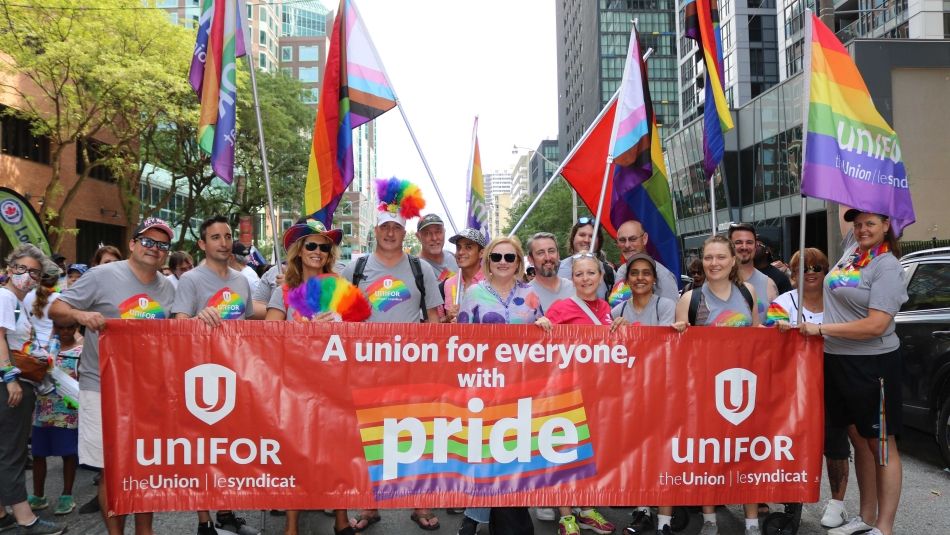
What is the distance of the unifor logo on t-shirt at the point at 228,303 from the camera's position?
4.77m

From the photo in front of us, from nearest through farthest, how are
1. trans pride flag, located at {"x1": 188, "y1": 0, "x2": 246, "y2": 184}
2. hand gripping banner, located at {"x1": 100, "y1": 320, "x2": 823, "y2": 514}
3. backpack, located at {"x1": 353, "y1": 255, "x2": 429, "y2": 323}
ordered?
hand gripping banner, located at {"x1": 100, "y1": 320, "x2": 823, "y2": 514} < backpack, located at {"x1": 353, "y1": 255, "x2": 429, "y2": 323} < trans pride flag, located at {"x1": 188, "y1": 0, "x2": 246, "y2": 184}

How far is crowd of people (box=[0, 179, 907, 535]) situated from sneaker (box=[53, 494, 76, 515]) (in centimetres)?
1

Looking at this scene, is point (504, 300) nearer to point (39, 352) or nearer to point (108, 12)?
point (39, 352)

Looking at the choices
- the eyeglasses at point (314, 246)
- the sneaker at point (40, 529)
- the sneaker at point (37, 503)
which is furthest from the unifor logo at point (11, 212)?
the eyeglasses at point (314, 246)

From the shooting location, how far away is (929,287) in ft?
21.6

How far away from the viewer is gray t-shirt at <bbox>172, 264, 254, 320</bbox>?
15.2 feet

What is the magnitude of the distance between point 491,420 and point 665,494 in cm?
112

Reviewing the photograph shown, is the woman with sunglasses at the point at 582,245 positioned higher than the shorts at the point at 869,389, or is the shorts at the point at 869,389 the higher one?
the woman with sunglasses at the point at 582,245

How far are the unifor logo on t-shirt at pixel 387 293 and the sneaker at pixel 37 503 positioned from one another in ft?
9.80

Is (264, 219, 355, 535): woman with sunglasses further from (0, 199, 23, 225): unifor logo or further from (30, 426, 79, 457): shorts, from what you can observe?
(0, 199, 23, 225): unifor logo

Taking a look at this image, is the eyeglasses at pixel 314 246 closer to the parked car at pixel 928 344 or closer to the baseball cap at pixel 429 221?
the baseball cap at pixel 429 221

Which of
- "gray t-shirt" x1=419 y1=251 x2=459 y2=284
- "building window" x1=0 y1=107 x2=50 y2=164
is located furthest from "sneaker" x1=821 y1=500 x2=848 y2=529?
"building window" x1=0 y1=107 x2=50 y2=164

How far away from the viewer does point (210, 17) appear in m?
5.98

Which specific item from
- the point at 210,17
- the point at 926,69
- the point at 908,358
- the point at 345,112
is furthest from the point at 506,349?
the point at 926,69
